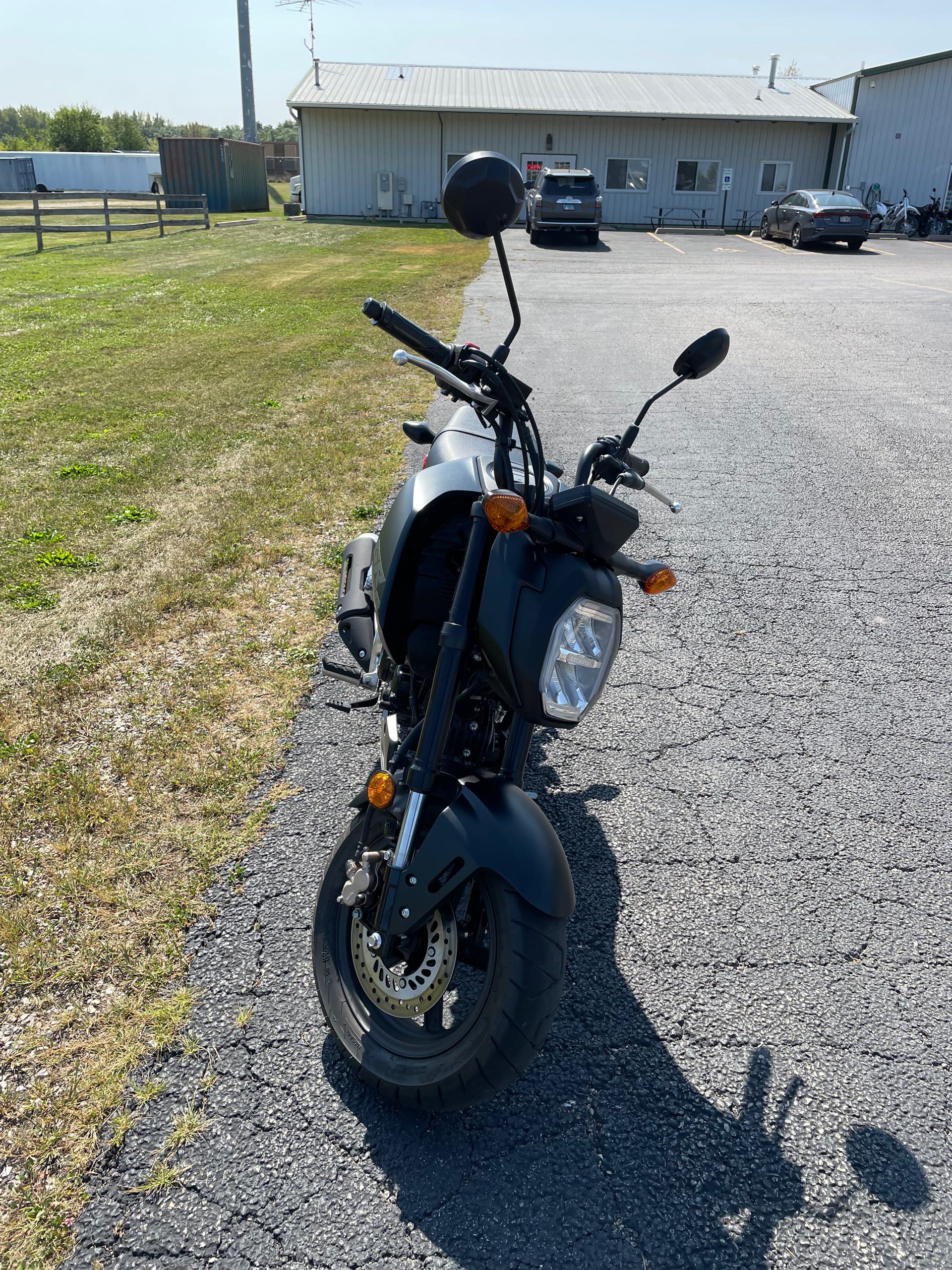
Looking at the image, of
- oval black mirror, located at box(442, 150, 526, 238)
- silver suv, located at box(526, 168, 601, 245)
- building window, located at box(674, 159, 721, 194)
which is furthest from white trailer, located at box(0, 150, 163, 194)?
oval black mirror, located at box(442, 150, 526, 238)

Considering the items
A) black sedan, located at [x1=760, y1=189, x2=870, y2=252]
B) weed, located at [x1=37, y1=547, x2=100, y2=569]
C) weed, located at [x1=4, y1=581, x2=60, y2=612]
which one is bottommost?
weed, located at [x1=4, y1=581, x2=60, y2=612]

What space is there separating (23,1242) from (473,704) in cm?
144


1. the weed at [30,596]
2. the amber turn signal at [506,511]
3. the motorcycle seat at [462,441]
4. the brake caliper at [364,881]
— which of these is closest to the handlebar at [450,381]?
the amber turn signal at [506,511]

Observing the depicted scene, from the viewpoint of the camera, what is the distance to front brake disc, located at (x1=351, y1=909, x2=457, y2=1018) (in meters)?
2.14

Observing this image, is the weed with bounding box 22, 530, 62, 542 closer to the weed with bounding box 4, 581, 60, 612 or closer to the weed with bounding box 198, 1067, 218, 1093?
the weed with bounding box 4, 581, 60, 612

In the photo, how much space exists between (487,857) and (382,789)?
1.04 feet

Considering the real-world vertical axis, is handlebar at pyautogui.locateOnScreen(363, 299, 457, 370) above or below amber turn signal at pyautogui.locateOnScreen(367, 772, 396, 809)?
above

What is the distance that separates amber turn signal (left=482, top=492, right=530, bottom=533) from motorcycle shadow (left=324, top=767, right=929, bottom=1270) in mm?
1349

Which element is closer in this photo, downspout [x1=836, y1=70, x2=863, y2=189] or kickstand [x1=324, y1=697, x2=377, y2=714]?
kickstand [x1=324, y1=697, x2=377, y2=714]

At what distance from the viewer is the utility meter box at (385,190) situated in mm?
34125

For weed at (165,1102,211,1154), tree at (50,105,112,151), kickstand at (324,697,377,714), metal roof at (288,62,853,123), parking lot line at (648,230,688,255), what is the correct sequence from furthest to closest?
tree at (50,105,112,151), metal roof at (288,62,853,123), parking lot line at (648,230,688,255), kickstand at (324,697,377,714), weed at (165,1102,211,1154)

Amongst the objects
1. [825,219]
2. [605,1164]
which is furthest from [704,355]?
[825,219]

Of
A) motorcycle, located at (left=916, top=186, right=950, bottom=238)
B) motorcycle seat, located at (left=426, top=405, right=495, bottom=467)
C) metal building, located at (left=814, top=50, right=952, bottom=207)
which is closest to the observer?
motorcycle seat, located at (left=426, top=405, right=495, bottom=467)

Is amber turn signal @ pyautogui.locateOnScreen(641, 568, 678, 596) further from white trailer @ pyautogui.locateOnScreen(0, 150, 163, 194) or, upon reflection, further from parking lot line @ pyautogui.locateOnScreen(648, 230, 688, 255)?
white trailer @ pyautogui.locateOnScreen(0, 150, 163, 194)
